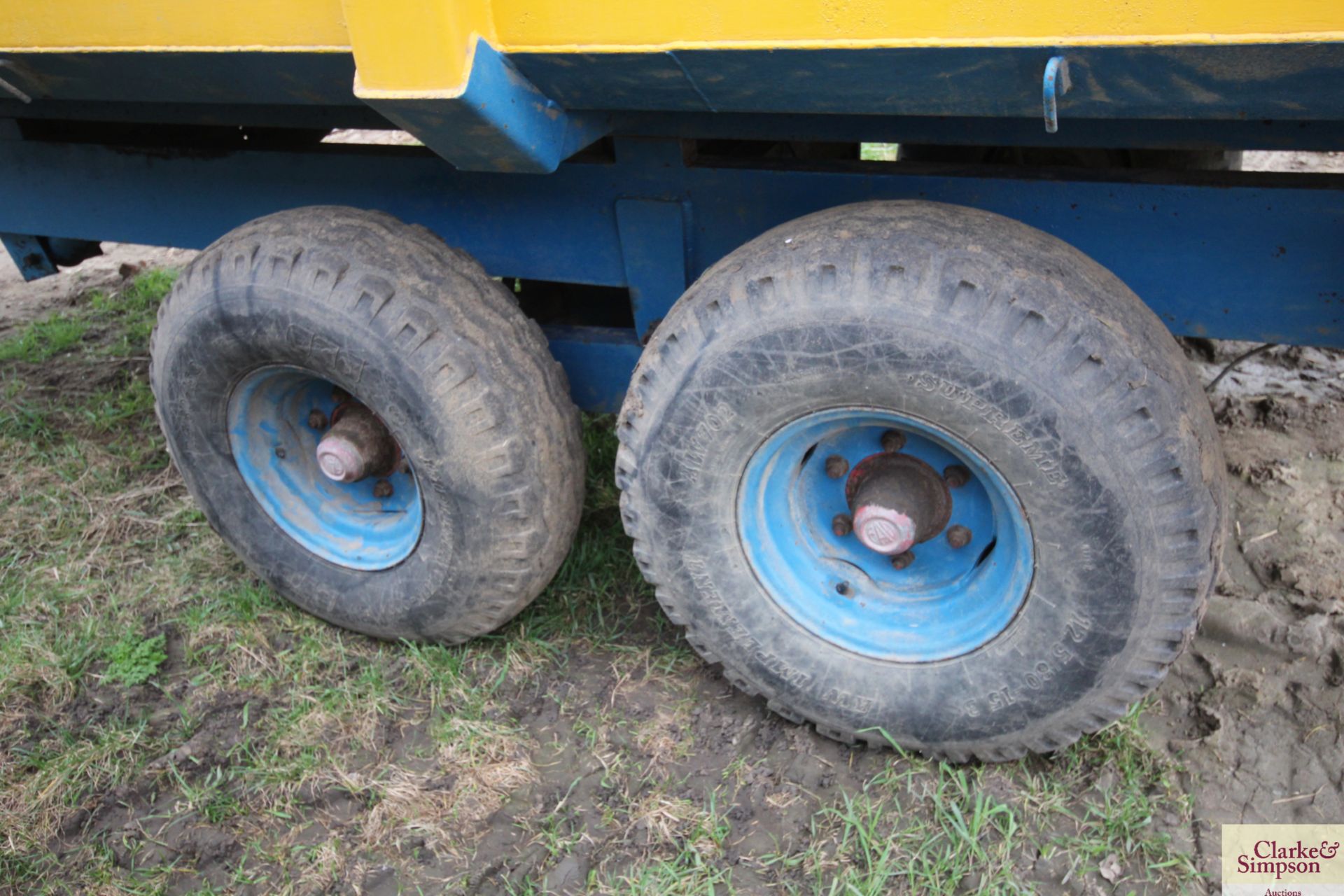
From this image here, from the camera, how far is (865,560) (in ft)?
7.55

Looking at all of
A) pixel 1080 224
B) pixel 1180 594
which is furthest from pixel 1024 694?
pixel 1080 224

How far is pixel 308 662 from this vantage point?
2.71 meters

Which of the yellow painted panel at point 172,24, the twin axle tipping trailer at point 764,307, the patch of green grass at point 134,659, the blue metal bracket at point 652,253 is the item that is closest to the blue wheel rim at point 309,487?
the twin axle tipping trailer at point 764,307

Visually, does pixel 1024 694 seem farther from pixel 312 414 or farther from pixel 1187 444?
pixel 312 414

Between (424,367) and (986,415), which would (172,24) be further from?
(986,415)

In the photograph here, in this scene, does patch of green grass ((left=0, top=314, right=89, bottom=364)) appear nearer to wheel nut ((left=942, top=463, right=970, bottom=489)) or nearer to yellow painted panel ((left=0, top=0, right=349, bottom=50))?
yellow painted panel ((left=0, top=0, right=349, bottom=50))

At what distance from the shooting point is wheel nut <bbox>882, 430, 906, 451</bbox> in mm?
2175

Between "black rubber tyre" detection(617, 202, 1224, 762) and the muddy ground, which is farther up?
"black rubber tyre" detection(617, 202, 1224, 762)

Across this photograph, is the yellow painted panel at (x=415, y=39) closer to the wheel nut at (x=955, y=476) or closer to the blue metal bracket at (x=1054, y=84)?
the blue metal bracket at (x=1054, y=84)

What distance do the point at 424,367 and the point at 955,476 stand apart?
1166mm

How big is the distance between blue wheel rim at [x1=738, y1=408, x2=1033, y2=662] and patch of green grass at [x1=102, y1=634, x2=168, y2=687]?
169cm

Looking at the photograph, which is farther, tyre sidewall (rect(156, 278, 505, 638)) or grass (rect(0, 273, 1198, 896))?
tyre sidewall (rect(156, 278, 505, 638))

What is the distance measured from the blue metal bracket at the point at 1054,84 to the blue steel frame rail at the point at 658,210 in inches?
24.9

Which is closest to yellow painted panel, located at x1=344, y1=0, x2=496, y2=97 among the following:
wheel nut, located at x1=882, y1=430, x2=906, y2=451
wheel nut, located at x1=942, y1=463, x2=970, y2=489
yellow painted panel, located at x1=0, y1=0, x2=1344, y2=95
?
yellow painted panel, located at x1=0, y1=0, x2=1344, y2=95
